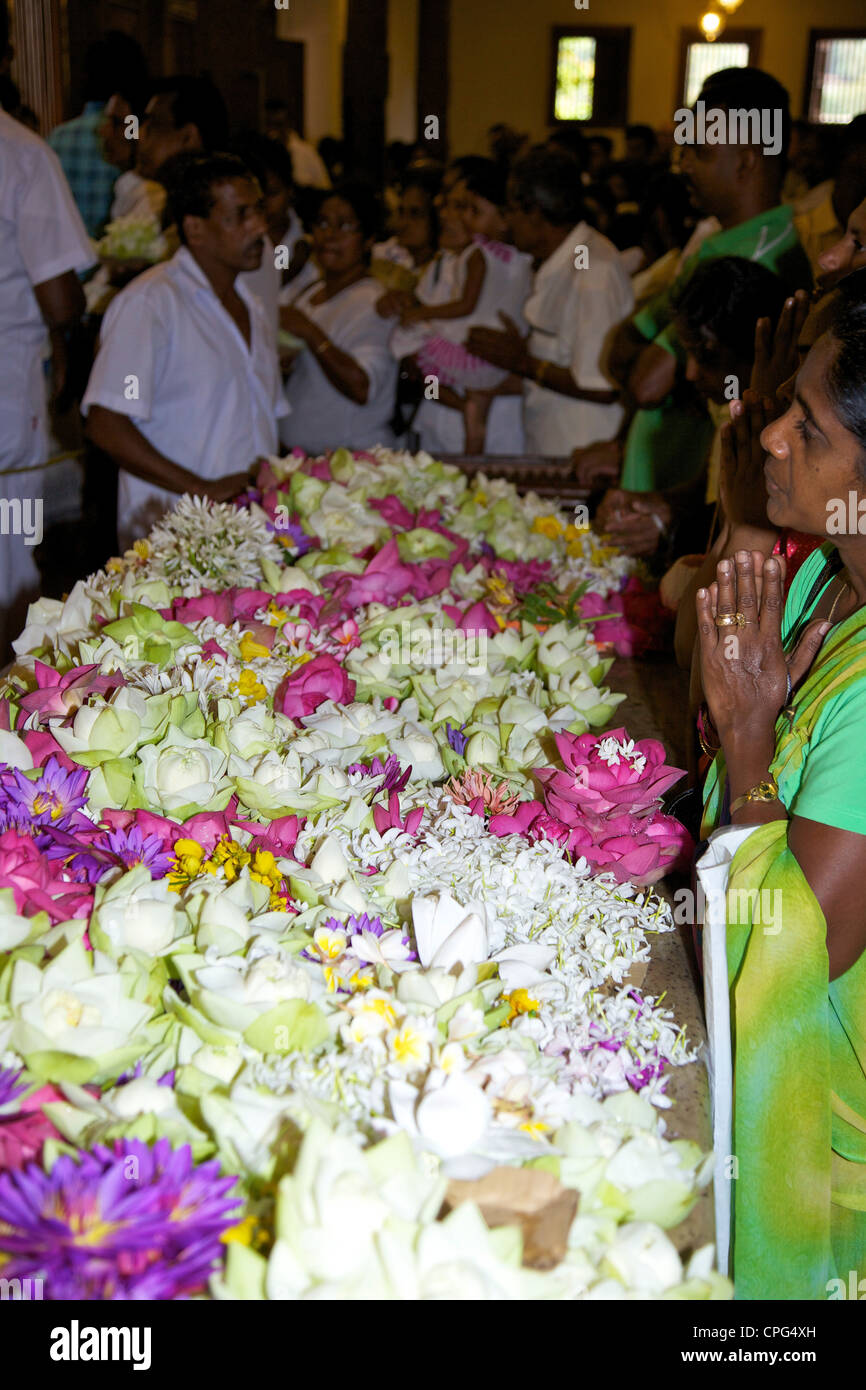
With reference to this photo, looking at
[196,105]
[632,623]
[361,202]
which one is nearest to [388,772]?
[632,623]

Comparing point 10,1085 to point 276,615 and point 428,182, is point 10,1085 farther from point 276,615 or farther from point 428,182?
point 428,182

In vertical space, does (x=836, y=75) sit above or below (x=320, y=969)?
above

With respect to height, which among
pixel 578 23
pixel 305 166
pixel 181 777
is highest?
pixel 578 23

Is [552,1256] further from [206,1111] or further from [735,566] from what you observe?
[735,566]

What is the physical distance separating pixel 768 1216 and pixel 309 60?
13265mm

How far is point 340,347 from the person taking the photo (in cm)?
494

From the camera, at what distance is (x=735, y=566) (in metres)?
1.44

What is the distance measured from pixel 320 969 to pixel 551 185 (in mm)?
4098

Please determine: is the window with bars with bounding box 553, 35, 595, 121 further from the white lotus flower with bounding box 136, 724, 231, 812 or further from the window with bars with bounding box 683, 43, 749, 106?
the white lotus flower with bounding box 136, 724, 231, 812

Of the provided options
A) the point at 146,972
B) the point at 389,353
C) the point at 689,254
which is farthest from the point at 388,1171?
the point at 389,353

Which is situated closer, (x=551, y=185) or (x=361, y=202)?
(x=551, y=185)

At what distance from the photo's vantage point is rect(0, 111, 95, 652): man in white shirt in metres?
3.43

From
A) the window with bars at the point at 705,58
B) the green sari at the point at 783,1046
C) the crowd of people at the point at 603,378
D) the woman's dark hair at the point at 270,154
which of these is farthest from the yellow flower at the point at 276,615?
the window with bars at the point at 705,58

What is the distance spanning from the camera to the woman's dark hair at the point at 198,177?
3256 mm
